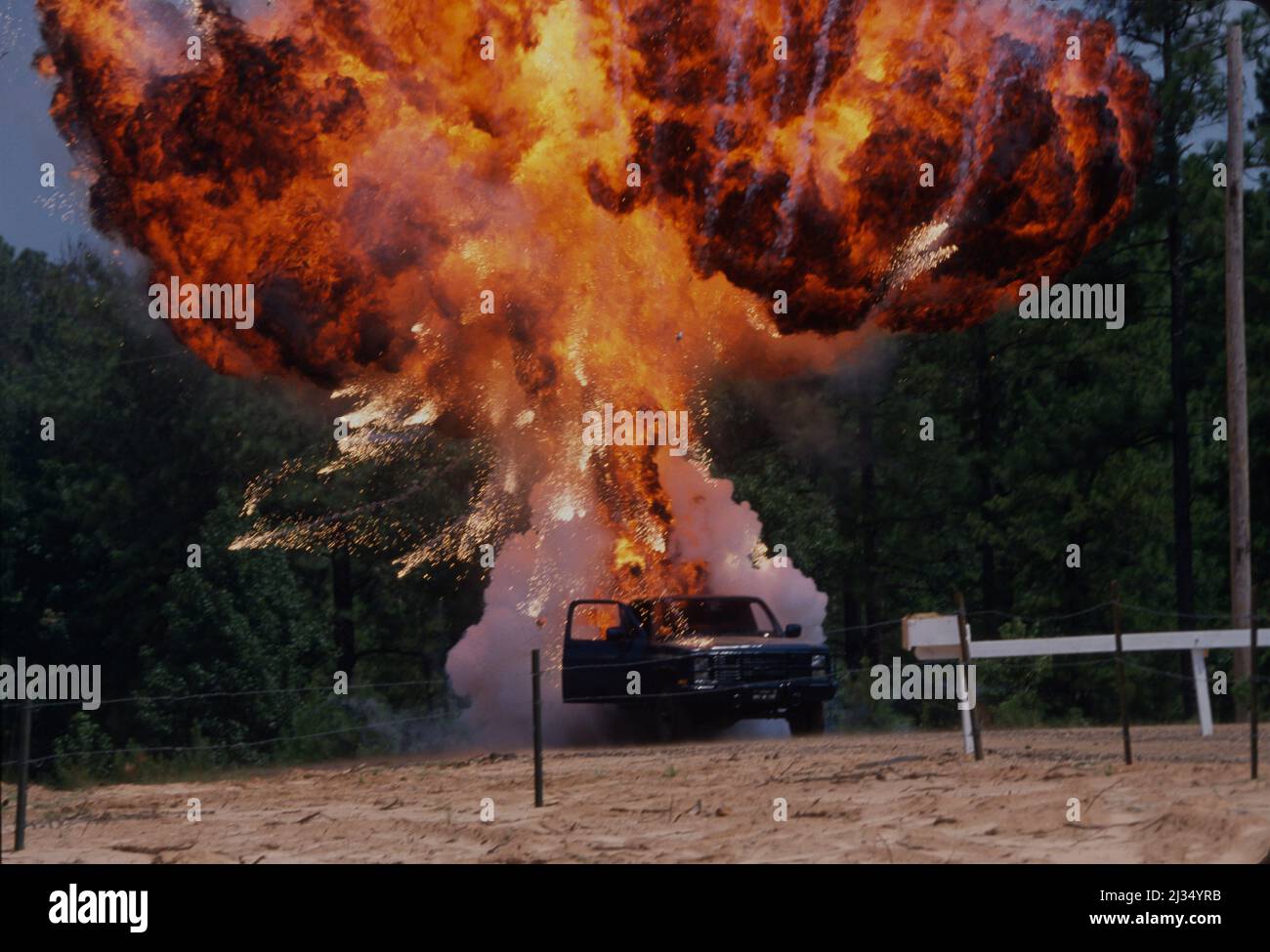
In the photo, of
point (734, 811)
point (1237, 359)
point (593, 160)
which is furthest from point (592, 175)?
point (734, 811)

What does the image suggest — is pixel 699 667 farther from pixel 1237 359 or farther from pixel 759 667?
pixel 1237 359

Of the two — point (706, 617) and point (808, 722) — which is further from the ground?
point (706, 617)

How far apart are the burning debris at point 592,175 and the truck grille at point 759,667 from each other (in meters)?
5.77

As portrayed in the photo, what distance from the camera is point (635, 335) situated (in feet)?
101

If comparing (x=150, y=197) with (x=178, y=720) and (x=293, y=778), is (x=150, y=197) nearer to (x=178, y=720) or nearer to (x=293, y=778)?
(x=293, y=778)

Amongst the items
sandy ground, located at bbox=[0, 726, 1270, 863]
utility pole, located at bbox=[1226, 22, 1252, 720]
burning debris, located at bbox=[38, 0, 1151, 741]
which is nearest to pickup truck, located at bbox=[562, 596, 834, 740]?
sandy ground, located at bbox=[0, 726, 1270, 863]

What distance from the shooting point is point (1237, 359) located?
2938 cm

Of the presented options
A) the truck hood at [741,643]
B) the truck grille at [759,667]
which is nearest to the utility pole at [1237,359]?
the truck hood at [741,643]

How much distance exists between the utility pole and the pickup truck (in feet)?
26.8

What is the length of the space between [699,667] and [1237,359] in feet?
38.2

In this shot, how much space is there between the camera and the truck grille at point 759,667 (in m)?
23.7

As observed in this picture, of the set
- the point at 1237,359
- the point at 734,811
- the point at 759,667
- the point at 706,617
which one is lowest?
the point at 734,811

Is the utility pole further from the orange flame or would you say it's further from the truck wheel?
the truck wheel

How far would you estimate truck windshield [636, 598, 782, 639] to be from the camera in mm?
24750
